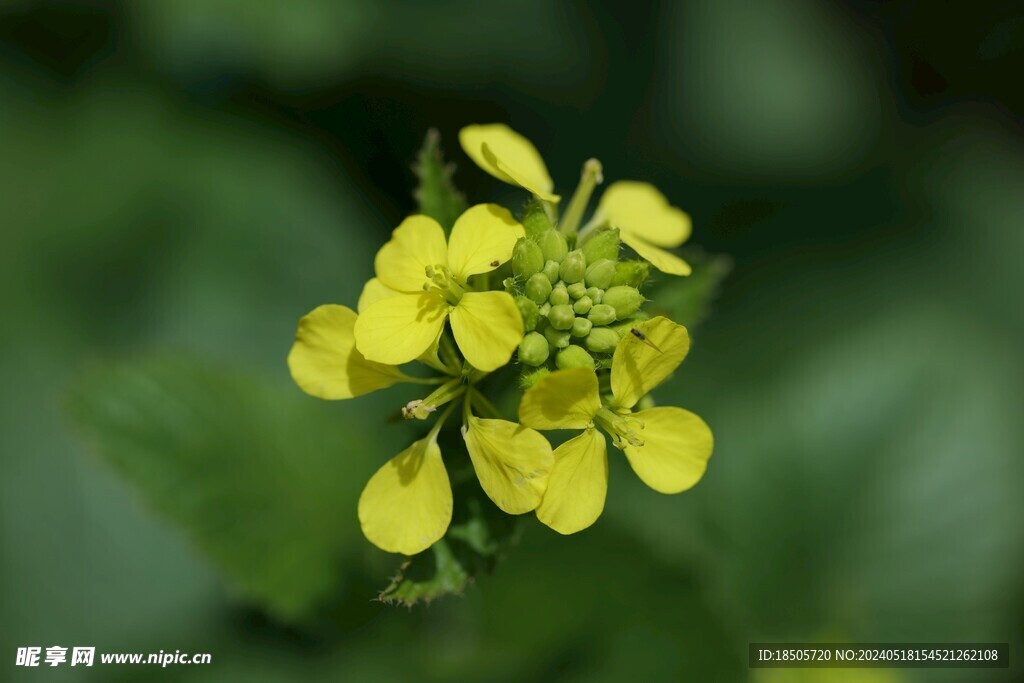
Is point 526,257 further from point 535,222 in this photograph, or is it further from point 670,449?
point 670,449

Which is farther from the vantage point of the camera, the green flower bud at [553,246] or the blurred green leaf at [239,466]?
the blurred green leaf at [239,466]

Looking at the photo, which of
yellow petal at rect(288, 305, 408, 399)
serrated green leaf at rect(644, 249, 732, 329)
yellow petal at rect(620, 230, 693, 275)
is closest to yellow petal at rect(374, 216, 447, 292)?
yellow petal at rect(288, 305, 408, 399)

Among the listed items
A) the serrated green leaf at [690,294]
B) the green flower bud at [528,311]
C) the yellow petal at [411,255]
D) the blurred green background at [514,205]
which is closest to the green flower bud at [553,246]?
the green flower bud at [528,311]

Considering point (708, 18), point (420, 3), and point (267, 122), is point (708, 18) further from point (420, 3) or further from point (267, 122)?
point (267, 122)

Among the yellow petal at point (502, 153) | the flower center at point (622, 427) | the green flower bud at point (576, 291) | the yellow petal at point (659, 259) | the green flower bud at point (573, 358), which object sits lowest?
the flower center at point (622, 427)

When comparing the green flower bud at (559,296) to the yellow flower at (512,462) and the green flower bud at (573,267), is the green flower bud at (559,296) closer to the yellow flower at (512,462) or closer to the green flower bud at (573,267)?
the green flower bud at (573,267)

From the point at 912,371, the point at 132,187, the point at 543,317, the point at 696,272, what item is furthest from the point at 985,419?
the point at 132,187
